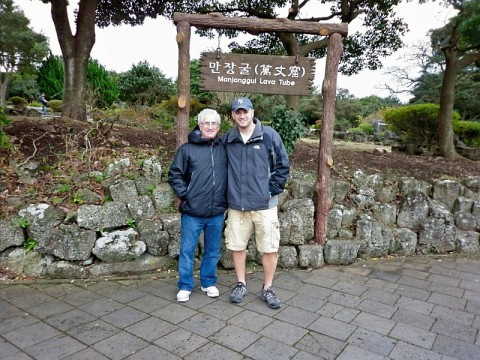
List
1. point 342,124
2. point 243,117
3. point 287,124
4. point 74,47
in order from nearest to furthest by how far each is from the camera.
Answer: point 243,117, point 287,124, point 74,47, point 342,124

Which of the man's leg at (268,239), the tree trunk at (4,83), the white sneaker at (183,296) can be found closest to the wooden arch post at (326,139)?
the man's leg at (268,239)

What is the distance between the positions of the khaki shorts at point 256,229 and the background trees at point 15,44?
19.3 m

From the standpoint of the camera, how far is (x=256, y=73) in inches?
142

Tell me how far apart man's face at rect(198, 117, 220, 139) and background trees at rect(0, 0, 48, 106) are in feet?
62.5

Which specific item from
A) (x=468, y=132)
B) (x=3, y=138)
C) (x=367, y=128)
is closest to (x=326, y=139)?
(x=3, y=138)

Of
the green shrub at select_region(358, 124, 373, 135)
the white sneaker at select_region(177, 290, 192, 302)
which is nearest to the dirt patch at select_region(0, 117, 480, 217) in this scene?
the white sneaker at select_region(177, 290, 192, 302)

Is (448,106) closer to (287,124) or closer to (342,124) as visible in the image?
(287,124)

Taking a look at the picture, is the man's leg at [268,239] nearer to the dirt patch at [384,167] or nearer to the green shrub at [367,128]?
the dirt patch at [384,167]

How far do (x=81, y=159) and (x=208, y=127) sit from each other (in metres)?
1.94

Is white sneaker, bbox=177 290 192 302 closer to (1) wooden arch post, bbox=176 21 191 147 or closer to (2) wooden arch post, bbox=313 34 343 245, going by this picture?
(1) wooden arch post, bbox=176 21 191 147

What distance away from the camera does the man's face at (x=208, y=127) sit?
2904 mm

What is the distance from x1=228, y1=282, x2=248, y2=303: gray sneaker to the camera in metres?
3.00

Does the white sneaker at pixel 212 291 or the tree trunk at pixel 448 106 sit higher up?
the tree trunk at pixel 448 106

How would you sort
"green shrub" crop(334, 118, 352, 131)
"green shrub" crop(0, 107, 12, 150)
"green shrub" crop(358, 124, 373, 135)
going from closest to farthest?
"green shrub" crop(0, 107, 12, 150)
"green shrub" crop(358, 124, 373, 135)
"green shrub" crop(334, 118, 352, 131)
